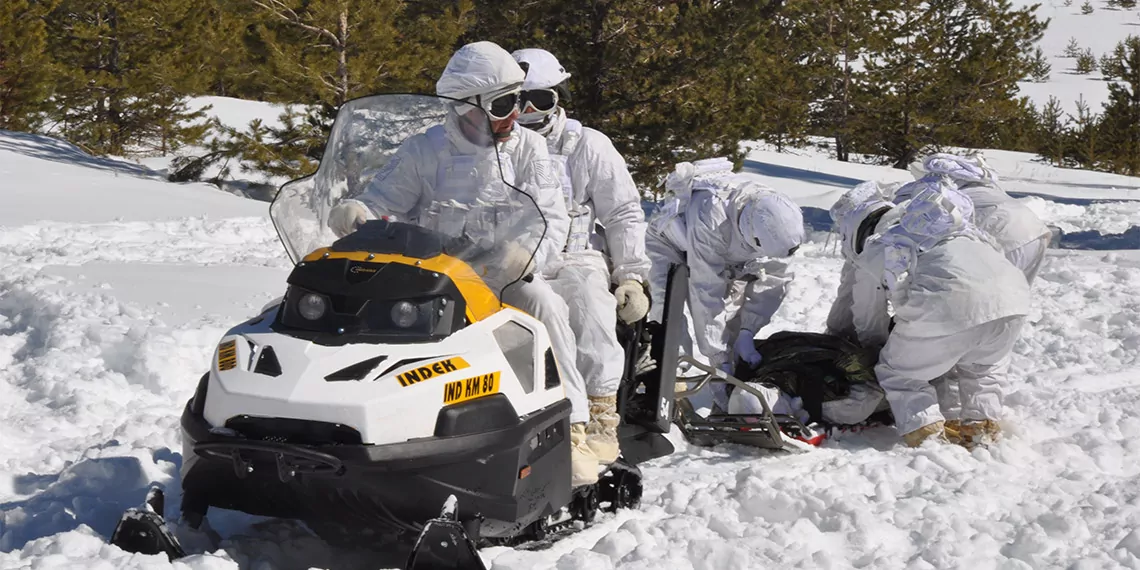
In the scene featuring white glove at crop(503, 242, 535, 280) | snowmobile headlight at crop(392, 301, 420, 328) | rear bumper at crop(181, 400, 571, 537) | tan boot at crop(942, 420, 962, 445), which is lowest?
tan boot at crop(942, 420, 962, 445)

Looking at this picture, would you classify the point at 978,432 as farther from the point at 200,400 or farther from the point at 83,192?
the point at 83,192

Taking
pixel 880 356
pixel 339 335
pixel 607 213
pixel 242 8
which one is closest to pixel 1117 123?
pixel 242 8

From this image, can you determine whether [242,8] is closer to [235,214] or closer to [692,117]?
[235,214]

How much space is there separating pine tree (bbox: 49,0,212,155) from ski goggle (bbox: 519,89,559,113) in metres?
19.1

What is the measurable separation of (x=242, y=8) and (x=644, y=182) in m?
6.10

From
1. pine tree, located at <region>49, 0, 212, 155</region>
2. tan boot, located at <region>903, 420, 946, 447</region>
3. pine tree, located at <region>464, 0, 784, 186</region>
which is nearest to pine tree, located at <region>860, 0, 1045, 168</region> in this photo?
pine tree, located at <region>464, 0, 784, 186</region>

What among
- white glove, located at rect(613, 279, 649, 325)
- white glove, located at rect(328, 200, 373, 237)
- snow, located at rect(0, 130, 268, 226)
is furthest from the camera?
snow, located at rect(0, 130, 268, 226)

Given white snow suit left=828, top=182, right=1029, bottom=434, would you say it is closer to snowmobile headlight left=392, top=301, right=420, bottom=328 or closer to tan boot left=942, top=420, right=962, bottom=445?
tan boot left=942, top=420, right=962, bottom=445

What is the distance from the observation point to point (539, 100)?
5008mm

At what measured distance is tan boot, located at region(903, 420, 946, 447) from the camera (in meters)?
5.84

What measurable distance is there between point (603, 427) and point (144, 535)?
168 cm

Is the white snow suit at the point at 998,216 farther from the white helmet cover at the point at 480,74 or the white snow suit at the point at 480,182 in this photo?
the white helmet cover at the point at 480,74

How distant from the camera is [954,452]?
554cm

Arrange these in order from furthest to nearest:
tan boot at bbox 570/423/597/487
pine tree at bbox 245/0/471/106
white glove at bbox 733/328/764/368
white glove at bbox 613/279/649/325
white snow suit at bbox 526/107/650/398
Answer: pine tree at bbox 245/0/471/106 < white glove at bbox 733/328/764/368 < white glove at bbox 613/279/649/325 < white snow suit at bbox 526/107/650/398 < tan boot at bbox 570/423/597/487
